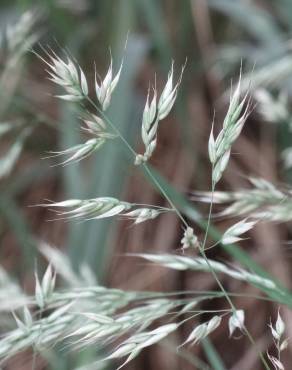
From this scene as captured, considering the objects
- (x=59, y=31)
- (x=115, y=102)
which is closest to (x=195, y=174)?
(x=115, y=102)

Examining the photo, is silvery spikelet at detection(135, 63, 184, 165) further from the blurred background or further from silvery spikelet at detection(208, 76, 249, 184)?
the blurred background

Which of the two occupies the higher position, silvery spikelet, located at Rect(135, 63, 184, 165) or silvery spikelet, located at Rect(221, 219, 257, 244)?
silvery spikelet, located at Rect(135, 63, 184, 165)

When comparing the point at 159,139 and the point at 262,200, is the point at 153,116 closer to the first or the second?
the point at 262,200

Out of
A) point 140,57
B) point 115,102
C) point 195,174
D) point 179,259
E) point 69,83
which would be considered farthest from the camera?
point 195,174

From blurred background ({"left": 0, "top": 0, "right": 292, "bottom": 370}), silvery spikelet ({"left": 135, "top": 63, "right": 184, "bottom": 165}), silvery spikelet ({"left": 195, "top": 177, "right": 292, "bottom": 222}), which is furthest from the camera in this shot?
blurred background ({"left": 0, "top": 0, "right": 292, "bottom": 370})

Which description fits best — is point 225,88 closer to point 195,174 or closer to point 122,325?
point 195,174

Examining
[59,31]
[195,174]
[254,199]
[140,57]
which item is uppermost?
[59,31]

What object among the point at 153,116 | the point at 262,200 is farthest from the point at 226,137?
the point at 262,200

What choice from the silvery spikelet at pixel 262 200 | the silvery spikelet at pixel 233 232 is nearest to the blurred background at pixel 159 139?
the silvery spikelet at pixel 262 200

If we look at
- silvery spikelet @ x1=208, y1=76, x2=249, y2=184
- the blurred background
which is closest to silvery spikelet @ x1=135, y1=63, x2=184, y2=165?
silvery spikelet @ x1=208, y1=76, x2=249, y2=184
